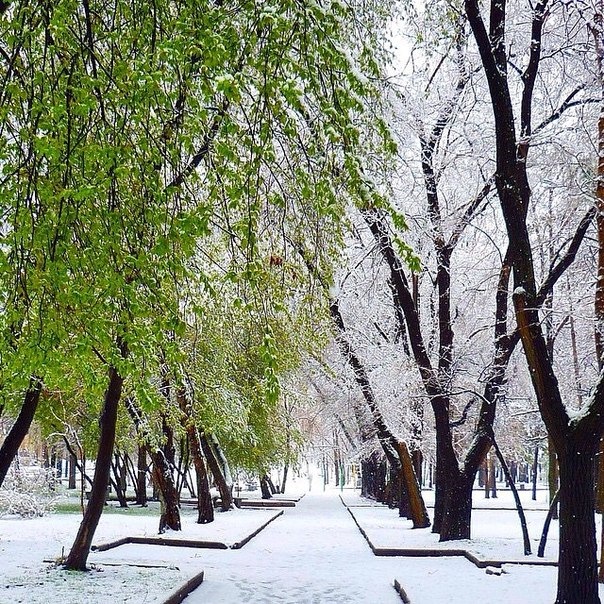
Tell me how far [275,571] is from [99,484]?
3.51 metres

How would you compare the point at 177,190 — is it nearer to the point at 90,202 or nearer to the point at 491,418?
the point at 90,202

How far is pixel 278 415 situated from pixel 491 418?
12473mm

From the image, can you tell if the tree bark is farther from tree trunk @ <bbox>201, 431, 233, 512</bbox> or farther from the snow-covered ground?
tree trunk @ <bbox>201, 431, 233, 512</bbox>

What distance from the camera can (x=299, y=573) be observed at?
12.1 meters

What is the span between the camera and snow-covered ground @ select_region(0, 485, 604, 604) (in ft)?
28.0

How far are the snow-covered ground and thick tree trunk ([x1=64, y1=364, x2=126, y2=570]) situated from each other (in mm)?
306

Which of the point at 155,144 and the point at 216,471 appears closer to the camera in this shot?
the point at 155,144

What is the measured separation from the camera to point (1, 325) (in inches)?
231

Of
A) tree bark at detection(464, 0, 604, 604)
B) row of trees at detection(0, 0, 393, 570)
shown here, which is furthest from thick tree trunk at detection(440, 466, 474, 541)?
row of trees at detection(0, 0, 393, 570)

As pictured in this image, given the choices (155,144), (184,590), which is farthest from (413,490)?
(155,144)

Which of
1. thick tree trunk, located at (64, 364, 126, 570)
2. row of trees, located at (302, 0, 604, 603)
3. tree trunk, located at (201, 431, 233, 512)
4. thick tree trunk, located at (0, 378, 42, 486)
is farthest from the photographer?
tree trunk, located at (201, 431, 233, 512)

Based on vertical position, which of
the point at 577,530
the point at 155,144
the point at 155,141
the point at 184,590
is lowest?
the point at 184,590

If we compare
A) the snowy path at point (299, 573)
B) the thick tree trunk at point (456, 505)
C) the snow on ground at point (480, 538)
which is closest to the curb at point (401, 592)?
the snowy path at point (299, 573)

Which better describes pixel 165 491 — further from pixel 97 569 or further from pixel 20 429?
pixel 20 429
